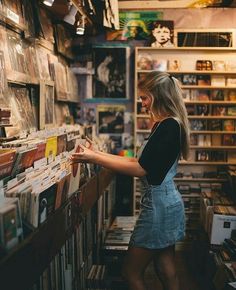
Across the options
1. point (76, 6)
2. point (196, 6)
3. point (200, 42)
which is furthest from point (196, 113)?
point (76, 6)

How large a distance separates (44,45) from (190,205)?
243 centimetres

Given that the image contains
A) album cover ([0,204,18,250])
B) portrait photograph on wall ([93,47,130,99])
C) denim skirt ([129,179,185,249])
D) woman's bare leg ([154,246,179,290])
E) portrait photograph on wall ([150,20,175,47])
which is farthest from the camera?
portrait photograph on wall ([93,47,130,99])

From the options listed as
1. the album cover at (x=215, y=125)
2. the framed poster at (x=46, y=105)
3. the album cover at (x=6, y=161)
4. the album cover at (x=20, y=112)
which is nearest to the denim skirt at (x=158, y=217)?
the album cover at (x=6, y=161)

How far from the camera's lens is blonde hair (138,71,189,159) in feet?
6.56

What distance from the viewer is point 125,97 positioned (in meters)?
4.55

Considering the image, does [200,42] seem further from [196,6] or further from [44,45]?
[44,45]

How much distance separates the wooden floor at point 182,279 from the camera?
3.28m

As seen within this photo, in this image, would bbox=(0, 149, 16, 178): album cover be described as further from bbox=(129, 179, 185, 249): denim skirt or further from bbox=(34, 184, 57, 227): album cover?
bbox=(129, 179, 185, 249): denim skirt

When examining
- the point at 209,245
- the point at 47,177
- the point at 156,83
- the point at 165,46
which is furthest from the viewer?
the point at 165,46

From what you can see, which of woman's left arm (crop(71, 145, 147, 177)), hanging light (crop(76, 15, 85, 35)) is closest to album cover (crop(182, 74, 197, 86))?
hanging light (crop(76, 15, 85, 35))

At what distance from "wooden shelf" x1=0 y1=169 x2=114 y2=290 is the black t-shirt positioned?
0.45m

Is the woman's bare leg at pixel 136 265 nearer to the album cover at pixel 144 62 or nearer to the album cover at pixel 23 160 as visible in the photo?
the album cover at pixel 23 160

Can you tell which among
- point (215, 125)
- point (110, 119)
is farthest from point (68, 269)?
point (215, 125)

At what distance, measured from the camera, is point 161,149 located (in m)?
1.90
